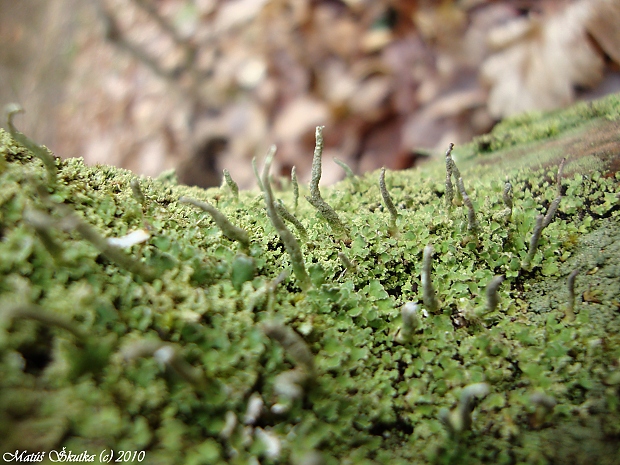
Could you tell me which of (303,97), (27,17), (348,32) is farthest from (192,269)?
(27,17)

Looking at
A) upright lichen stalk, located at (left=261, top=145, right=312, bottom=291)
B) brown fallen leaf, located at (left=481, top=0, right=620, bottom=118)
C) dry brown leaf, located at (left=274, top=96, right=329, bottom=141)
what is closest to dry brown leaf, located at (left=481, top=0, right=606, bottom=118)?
brown fallen leaf, located at (left=481, top=0, right=620, bottom=118)

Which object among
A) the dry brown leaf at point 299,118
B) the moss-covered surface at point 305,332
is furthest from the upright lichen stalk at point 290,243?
the dry brown leaf at point 299,118

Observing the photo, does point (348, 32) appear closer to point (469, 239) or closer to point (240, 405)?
point (469, 239)

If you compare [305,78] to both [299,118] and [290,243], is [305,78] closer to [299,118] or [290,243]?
[299,118]

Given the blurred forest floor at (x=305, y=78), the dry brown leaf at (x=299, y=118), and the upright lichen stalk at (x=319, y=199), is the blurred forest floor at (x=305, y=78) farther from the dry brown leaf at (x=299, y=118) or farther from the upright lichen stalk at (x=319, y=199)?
the upright lichen stalk at (x=319, y=199)

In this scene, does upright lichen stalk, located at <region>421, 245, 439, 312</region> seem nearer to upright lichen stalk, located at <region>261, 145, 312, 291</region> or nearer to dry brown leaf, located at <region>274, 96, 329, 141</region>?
upright lichen stalk, located at <region>261, 145, 312, 291</region>

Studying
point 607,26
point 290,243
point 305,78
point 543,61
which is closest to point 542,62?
point 543,61

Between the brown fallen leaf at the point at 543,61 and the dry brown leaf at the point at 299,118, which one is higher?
the dry brown leaf at the point at 299,118
